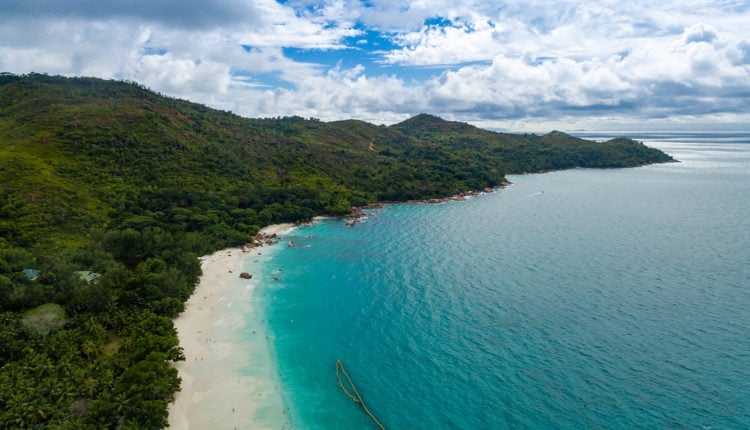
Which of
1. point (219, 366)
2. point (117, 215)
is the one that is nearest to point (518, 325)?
point (219, 366)

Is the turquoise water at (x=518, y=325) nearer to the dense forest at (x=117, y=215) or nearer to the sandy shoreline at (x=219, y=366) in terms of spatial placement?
the sandy shoreline at (x=219, y=366)

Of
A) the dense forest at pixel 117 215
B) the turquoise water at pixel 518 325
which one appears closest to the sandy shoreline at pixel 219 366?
the dense forest at pixel 117 215

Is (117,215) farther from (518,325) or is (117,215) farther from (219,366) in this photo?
(518,325)

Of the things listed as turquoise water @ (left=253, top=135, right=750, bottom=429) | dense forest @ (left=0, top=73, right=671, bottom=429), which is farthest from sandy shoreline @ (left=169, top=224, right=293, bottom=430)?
turquoise water @ (left=253, top=135, right=750, bottom=429)

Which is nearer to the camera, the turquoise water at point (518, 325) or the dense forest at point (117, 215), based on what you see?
the dense forest at point (117, 215)

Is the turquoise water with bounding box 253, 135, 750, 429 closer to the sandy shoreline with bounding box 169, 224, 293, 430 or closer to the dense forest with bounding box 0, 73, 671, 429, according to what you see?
the sandy shoreline with bounding box 169, 224, 293, 430
